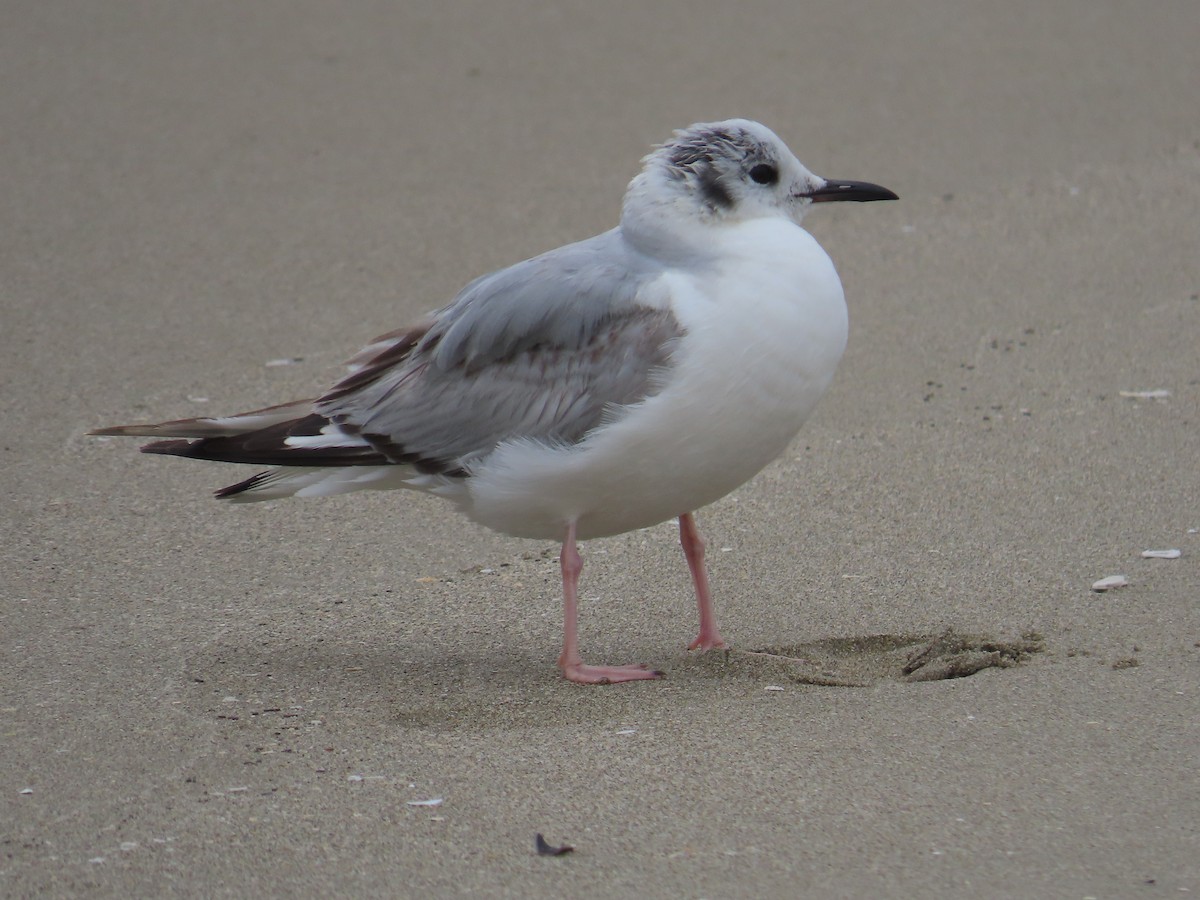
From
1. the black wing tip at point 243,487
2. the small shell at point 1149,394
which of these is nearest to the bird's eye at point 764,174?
the black wing tip at point 243,487

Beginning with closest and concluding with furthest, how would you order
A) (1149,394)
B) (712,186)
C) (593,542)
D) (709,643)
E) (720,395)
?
(720,395), (712,186), (709,643), (593,542), (1149,394)

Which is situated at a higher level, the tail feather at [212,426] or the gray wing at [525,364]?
the gray wing at [525,364]

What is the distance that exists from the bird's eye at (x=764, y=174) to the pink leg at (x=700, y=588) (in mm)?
845

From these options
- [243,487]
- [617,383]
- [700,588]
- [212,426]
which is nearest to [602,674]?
[700,588]

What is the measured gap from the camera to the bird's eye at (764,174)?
3.98 m

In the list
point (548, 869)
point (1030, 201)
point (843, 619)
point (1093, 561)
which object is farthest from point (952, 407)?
point (548, 869)

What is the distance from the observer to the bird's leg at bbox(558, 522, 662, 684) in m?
4.00

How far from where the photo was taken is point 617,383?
384 cm

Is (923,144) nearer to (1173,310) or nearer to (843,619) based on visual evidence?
(1173,310)

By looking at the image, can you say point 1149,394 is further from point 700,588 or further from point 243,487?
point 243,487

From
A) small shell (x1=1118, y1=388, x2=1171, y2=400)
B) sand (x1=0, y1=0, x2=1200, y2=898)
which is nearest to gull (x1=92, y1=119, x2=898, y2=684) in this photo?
sand (x1=0, y1=0, x2=1200, y2=898)

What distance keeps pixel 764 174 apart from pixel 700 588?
1.04 metres

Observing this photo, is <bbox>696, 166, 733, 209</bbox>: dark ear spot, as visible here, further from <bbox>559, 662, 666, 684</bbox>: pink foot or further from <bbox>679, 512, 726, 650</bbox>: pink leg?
<bbox>559, 662, 666, 684</bbox>: pink foot

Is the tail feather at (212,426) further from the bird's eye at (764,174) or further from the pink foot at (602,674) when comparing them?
the bird's eye at (764,174)
